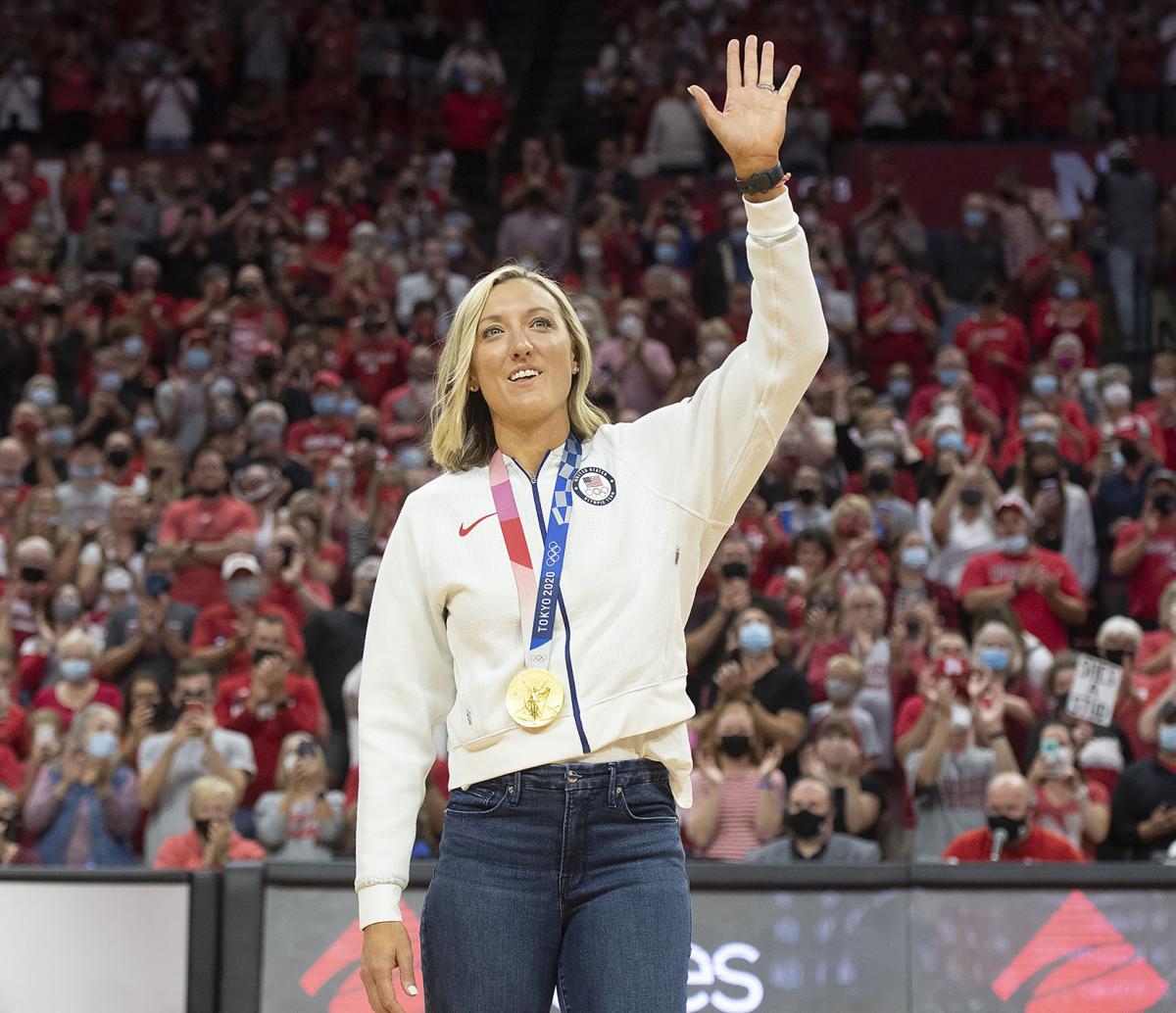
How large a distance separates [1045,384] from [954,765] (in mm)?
4260

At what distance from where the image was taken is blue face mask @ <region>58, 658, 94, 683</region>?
379 inches

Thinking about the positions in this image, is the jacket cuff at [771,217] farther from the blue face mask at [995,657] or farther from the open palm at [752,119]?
the blue face mask at [995,657]

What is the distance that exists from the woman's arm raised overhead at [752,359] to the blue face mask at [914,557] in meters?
6.63

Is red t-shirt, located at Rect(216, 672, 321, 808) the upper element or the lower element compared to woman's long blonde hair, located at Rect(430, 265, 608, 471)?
lower

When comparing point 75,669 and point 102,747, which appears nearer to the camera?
point 102,747

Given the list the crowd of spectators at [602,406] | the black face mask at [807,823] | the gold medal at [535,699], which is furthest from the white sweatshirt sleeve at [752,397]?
the black face mask at [807,823]

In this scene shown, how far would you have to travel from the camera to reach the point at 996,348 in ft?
41.9

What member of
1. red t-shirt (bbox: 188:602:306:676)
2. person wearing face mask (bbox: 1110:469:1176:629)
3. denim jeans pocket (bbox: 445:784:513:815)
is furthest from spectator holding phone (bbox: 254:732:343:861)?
denim jeans pocket (bbox: 445:784:513:815)

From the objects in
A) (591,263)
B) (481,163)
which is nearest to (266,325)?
(591,263)

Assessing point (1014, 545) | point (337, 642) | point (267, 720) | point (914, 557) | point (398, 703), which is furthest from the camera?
point (1014, 545)

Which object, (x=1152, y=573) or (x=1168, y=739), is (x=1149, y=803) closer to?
(x=1168, y=739)

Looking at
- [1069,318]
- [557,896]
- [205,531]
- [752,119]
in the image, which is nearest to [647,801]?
[557,896]

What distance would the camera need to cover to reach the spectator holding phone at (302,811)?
27.4 ft

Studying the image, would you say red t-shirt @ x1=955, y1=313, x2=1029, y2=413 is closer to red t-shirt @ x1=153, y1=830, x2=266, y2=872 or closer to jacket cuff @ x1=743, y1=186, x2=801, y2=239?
red t-shirt @ x1=153, y1=830, x2=266, y2=872
